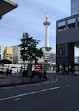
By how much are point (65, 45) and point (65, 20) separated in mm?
10536

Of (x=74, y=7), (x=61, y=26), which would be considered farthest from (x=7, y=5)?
(x=74, y=7)

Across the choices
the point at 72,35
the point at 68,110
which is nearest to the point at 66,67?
the point at 72,35

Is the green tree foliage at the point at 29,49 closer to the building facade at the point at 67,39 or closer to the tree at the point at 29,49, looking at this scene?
the tree at the point at 29,49


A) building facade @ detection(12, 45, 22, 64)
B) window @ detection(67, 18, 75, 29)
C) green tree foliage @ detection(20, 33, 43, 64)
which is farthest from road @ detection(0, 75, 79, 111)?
building facade @ detection(12, 45, 22, 64)

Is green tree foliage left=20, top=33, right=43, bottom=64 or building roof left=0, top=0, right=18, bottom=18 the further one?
green tree foliage left=20, top=33, right=43, bottom=64

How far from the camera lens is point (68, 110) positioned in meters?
7.41

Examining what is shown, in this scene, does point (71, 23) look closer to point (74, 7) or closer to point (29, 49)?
point (74, 7)

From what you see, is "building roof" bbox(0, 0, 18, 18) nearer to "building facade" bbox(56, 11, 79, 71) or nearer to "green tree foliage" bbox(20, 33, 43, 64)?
"green tree foliage" bbox(20, 33, 43, 64)

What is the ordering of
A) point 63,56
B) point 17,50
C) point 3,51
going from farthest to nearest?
point 17,50
point 3,51
point 63,56

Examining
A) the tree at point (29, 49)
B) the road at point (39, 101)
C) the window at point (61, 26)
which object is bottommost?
the road at point (39, 101)

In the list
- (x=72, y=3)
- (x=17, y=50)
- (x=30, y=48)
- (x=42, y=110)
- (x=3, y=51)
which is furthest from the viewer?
(x=17, y=50)

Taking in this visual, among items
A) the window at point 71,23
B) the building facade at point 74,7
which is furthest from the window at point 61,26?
the building facade at point 74,7

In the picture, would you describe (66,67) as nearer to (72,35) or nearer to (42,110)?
(72,35)

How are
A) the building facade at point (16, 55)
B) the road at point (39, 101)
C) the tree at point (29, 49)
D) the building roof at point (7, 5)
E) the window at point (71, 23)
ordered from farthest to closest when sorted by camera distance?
1. the building facade at point (16, 55)
2. the window at point (71, 23)
3. the tree at point (29, 49)
4. the building roof at point (7, 5)
5. the road at point (39, 101)
